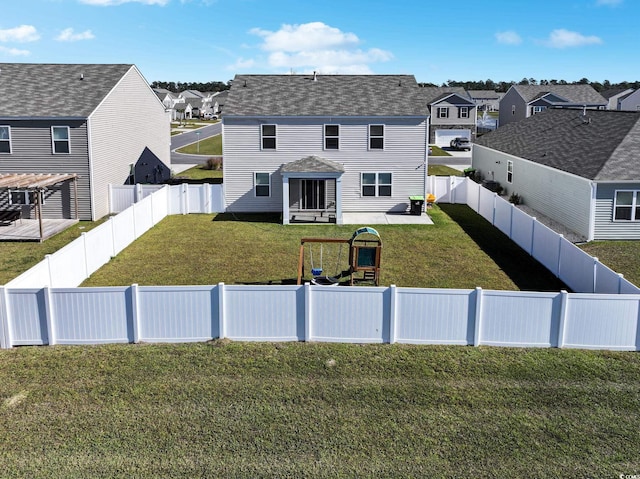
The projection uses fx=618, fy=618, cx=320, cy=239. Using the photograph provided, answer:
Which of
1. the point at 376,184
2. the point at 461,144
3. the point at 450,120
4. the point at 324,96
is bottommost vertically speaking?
the point at 376,184

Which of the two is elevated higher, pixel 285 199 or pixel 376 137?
pixel 376 137

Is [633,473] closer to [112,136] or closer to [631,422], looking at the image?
[631,422]

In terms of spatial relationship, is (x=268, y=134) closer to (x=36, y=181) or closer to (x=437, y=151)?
(x=36, y=181)

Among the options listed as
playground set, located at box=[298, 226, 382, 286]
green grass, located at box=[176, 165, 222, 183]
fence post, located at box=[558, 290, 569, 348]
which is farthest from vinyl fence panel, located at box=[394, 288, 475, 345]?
green grass, located at box=[176, 165, 222, 183]

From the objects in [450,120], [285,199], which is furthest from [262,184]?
[450,120]

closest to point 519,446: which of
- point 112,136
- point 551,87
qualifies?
point 112,136

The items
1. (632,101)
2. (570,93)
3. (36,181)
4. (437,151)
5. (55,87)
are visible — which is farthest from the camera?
(632,101)

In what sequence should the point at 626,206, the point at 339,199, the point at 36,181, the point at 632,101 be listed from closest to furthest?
the point at 626,206 → the point at 36,181 → the point at 339,199 → the point at 632,101
